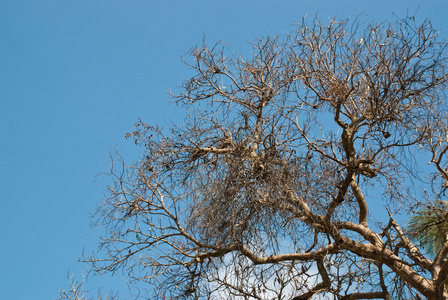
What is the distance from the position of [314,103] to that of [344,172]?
1.19 metres

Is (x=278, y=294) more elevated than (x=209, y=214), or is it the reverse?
Answer: (x=209, y=214)

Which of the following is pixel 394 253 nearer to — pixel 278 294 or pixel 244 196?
pixel 278 294

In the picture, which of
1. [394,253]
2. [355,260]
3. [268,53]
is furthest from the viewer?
[268,53]

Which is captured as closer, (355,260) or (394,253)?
(355,260)

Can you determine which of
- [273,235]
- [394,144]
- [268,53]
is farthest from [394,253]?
[268,53]

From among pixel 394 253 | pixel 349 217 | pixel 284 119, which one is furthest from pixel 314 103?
pixel 394 253

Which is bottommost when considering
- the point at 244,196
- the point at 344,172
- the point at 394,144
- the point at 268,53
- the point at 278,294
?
the point at 278,294

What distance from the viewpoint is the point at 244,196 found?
616 centimetres

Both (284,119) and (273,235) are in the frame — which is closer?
(273,235)

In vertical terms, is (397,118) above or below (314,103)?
below

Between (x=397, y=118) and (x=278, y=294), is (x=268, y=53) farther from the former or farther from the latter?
(x=278, y=294)

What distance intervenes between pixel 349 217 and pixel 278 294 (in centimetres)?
173

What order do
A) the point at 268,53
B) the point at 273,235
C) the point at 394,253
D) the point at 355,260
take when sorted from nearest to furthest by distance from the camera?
the point at 273,235, the point at 355,260, the point at 394,253, the point at 268,53

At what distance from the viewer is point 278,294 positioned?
6.41 m
